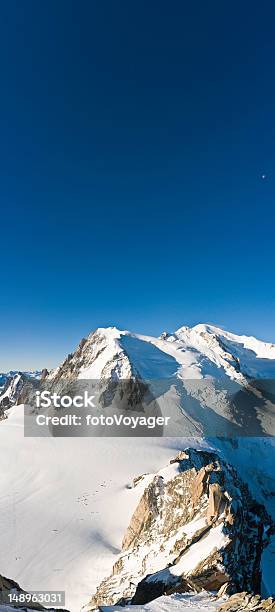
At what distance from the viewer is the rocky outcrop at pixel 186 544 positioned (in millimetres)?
20078

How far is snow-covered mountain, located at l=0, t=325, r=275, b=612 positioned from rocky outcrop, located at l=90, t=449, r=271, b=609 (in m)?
0.49

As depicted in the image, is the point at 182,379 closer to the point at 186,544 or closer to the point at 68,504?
the point at 68,504

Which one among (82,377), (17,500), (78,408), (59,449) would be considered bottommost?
(17,500)

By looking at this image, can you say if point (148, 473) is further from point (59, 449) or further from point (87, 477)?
point (59, 449)

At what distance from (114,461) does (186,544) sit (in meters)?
33.8

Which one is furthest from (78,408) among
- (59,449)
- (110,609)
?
(110,609)

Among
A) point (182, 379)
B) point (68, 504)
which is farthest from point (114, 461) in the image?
point (182, 379)

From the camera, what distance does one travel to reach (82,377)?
91.9m

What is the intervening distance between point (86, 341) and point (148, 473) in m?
60.3

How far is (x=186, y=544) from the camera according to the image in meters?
25.3

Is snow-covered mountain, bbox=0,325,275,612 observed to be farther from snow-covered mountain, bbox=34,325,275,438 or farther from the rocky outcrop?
the rocky outcrop

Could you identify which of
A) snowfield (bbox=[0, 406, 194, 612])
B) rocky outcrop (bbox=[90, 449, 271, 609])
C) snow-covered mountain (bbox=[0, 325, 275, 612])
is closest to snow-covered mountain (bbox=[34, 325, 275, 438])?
snow-covered mountain (bbox=[0, 325, 275, 612])

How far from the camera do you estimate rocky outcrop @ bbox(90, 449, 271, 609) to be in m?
20.1

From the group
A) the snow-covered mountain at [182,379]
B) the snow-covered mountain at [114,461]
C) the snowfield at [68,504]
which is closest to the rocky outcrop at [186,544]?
the snow-covered mountain at [114,461]
